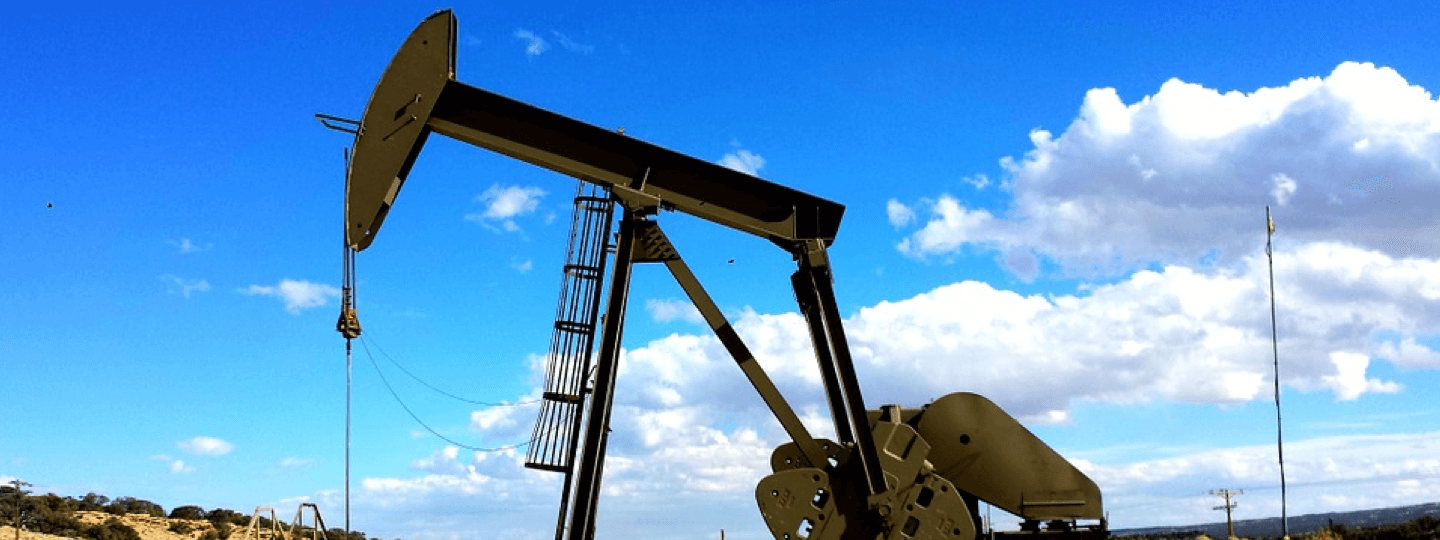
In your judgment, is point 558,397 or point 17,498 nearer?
point 558,397

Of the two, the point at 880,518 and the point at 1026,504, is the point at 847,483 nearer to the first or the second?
the point at 880,518

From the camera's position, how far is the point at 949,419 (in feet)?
38.6

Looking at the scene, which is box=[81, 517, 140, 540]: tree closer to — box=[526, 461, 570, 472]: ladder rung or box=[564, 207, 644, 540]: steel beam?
box=[526, 461, 570, 472]: ladder rung

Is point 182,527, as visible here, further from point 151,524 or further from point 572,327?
point 572,327

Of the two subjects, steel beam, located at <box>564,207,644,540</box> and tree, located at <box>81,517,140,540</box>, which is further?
tree, located at <box>81,517,140,540</box>

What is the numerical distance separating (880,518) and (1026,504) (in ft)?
5.53

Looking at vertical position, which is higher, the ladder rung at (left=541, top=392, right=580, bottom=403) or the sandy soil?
the ladder rung at (left=541, top=392, right=580, bottom=403)

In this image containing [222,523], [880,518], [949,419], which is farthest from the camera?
[222,523]

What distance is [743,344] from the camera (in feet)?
35.9

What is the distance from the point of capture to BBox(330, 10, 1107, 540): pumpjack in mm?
10258

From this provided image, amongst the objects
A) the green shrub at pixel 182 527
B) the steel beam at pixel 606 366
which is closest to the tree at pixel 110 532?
the green shrub at pixel 182 527

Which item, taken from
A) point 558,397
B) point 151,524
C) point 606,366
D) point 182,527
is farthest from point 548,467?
point 151,524

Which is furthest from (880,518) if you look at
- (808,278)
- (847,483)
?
(808,278)

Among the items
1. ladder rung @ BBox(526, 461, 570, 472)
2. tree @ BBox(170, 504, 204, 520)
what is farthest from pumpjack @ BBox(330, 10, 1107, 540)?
tree @ BBox(170, 504, 204, 520)
